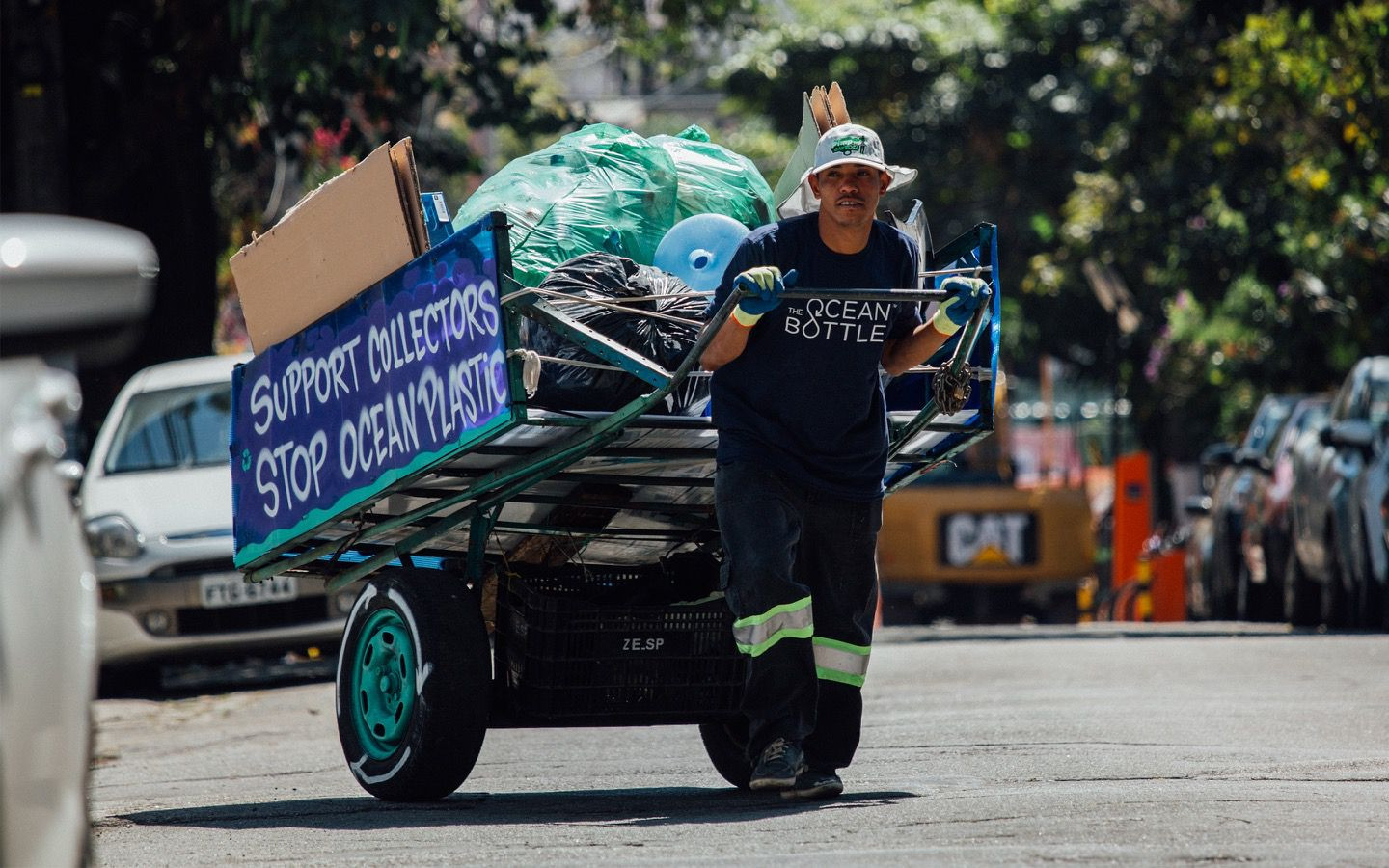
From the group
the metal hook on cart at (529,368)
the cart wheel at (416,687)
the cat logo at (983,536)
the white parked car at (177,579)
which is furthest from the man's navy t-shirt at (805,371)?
the cat logo at (983,536)

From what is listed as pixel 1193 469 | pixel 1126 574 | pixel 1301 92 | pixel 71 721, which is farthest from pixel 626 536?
pixel 1193 469

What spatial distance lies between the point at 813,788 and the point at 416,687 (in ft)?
3.75

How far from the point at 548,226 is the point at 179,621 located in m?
6.18

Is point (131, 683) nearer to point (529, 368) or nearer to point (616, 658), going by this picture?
point (616, 658)

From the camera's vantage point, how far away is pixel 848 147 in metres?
6.42

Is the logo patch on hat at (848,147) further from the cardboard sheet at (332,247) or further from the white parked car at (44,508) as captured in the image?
the white parked car at (44,508)

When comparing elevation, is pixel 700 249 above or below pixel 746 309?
above

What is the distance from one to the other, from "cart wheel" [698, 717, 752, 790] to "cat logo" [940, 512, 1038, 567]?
18370 mm

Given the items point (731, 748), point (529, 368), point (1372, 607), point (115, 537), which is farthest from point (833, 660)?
point (1372, 607)

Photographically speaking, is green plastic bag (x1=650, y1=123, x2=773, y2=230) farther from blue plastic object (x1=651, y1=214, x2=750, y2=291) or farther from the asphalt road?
the asphalt road

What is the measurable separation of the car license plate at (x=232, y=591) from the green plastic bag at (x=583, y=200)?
5630 millimetres

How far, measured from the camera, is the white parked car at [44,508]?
276 centimetres

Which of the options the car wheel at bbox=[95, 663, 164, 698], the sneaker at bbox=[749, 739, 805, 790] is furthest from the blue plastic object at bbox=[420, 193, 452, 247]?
the car wheel at bbox=[95, 663, 164, 698]

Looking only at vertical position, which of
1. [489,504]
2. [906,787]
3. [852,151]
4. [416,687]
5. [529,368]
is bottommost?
[906,787]
